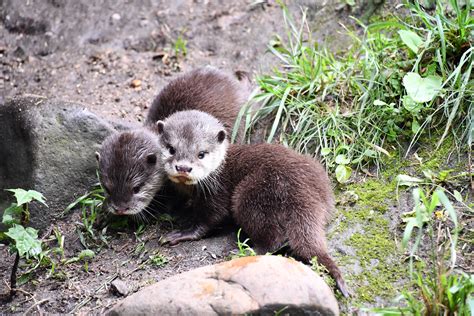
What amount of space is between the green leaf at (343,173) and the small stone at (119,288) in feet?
5.01

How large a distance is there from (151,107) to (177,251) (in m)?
1.36

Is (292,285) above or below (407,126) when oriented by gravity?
below

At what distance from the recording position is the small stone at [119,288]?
3.72 m

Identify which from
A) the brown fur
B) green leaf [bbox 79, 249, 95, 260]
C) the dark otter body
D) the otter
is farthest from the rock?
the dark otter body

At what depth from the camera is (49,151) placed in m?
4.47

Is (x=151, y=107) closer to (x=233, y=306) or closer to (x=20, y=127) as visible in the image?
(x=20, y=127)

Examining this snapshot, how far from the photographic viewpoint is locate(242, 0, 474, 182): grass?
418 cm

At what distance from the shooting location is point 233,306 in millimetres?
3012

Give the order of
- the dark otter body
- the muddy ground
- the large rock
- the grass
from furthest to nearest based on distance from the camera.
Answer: the muddy ground, the dark otter body, the large rock, the grass

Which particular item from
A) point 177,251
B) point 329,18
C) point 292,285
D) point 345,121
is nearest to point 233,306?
point 292,285

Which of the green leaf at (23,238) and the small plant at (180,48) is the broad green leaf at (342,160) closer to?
the green leaf at (23,238)

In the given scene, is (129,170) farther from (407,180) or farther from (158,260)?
(407,180)

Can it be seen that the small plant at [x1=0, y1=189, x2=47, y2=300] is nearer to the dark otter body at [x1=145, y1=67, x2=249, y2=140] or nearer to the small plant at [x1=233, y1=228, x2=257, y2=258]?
the small plant at [x1=233, y1=228, x2=257, y2=258]

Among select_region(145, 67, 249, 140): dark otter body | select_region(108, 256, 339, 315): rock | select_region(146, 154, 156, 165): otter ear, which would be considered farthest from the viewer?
select_region(145, 67, 249, 140): dark otter body
